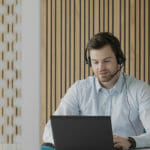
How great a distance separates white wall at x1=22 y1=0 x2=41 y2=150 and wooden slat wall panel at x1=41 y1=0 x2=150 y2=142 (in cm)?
303

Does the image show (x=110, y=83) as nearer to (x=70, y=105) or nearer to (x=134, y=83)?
(x=134, y=83)

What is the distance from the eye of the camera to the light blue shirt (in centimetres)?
201

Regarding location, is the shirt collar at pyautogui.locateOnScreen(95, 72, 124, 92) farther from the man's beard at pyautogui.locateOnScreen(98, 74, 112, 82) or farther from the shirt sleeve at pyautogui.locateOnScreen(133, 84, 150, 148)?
the shirt sleeve at pyautogui.locateOnScreen(133, 84, 150, 148)

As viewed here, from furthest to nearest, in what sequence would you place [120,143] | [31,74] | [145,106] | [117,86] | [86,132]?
[117,86]
[145,106]
[120,143]
[86,132]
[31,74]

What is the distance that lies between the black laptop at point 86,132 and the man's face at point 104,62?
77cm

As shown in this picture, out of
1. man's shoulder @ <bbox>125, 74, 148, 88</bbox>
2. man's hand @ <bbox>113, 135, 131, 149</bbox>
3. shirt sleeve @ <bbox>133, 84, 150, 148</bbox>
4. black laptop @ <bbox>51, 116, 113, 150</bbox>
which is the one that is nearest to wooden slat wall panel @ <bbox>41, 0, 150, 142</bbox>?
man's shoulder @ <bbox>125, 74, 148, 88</bbox>

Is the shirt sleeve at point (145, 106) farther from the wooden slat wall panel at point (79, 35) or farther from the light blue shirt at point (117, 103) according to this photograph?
the wooden slat wall panel at point (79, 35)

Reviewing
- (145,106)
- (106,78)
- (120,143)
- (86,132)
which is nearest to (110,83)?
(106,78)

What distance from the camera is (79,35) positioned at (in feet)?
11.9

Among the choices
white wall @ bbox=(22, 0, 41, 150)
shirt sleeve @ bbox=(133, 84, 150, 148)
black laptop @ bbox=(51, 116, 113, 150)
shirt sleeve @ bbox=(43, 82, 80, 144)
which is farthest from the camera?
shirt sleeve @ bbox=(43, 82, 80, 144)

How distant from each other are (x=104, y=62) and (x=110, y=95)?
0.22 meters

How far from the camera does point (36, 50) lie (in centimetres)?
56

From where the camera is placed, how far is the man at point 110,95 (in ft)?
6.63

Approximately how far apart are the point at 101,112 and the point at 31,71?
155 centimetres
